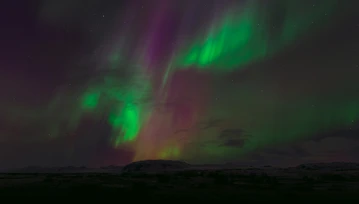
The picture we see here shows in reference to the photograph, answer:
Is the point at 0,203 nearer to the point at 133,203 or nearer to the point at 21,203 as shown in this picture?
the point at 21,203

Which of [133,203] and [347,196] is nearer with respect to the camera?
[133,203]

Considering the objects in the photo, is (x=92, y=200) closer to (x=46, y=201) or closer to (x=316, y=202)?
(x=46, y=201)

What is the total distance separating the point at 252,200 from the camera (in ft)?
147

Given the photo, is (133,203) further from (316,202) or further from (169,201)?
(316,202)

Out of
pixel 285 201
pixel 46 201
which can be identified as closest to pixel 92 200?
pixel 46 201

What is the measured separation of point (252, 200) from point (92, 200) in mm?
21150

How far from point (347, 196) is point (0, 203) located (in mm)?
47427

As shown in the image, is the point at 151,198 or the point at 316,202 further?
the point at 151,198

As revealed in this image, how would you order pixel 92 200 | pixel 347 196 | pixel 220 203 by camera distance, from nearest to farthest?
1. pixel 220 203
2. pixel 92 200
3. pixel 347 196

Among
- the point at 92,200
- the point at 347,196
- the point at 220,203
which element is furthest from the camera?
the point at 347,196

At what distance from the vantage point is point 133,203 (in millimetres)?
42125

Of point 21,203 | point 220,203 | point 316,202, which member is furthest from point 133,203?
point 316,202

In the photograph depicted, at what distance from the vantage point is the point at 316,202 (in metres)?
43.4

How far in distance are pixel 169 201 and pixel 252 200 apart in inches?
434
